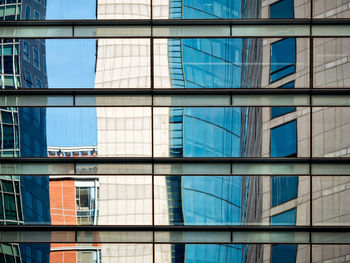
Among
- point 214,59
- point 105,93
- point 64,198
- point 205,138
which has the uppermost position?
point 214,59

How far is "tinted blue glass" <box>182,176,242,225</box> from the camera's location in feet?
47.0

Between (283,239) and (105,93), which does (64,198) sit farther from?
(283,239)

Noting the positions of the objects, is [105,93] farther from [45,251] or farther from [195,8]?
[45,251]

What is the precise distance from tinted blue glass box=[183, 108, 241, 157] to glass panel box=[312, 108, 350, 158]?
2406 mm

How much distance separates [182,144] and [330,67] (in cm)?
521

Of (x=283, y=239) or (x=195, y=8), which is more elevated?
(x=195, y=8)

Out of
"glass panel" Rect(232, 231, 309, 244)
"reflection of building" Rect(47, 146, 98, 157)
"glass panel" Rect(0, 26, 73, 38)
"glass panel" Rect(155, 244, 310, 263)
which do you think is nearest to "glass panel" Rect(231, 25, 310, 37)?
"glass panel" Rect(0, 26, 73, 38)

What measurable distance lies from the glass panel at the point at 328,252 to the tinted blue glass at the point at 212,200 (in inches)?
102

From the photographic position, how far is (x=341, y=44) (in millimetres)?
14617

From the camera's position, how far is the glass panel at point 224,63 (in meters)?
14.5

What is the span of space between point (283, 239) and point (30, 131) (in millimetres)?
8552

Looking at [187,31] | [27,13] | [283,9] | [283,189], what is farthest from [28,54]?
[283,189]

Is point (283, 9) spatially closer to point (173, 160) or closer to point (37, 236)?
point (173, 160)

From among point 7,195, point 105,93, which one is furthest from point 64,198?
point 105,93
